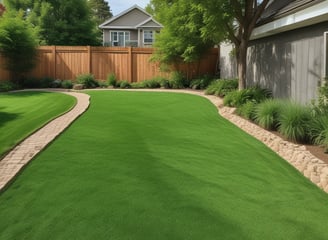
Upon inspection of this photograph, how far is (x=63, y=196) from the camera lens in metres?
4.46

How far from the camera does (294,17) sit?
9.22 meters

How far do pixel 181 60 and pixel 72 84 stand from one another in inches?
215

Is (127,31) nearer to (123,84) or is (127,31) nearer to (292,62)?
(123,84)

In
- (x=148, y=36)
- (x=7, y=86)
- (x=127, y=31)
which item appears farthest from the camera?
(x=127, y=31)

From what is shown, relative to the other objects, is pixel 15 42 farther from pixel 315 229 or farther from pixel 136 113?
pixel 315 229

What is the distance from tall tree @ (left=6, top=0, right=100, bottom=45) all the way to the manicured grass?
18607 millimetres

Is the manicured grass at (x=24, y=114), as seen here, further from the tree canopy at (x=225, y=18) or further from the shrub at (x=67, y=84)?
the shrub at (x=67, y=84)

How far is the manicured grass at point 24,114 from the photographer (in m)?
7.31

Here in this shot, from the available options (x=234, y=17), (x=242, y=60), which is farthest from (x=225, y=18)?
(x=242, y=60)

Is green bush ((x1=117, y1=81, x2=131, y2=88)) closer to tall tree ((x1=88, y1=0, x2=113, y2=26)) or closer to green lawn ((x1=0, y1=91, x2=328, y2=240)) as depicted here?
green lawn ((x1=0, y1=91, x2=328, y2=240))

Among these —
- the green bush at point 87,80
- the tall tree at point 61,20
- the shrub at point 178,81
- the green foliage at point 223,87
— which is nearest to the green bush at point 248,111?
the green foliage at point 223,87

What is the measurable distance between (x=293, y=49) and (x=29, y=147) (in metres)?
7.11

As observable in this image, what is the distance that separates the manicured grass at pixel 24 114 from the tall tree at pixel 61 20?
18.6 metres

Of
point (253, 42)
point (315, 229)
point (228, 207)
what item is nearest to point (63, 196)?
point (228, 207)
